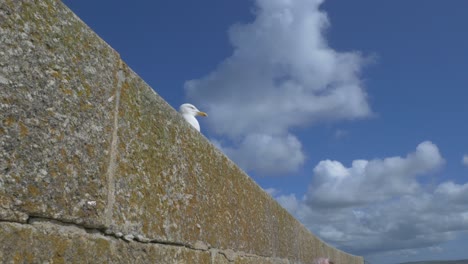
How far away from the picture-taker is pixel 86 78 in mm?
1783

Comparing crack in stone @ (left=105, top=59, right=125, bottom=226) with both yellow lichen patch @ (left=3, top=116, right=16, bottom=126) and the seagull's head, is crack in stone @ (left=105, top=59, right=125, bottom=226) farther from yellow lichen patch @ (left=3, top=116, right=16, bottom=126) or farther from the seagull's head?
the seagull's head

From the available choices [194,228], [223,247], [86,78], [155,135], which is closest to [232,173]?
[223,247]

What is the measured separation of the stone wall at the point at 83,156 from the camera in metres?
1.44

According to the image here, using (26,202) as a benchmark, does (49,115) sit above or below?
above

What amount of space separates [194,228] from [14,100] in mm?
1433

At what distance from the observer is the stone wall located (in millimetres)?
1439

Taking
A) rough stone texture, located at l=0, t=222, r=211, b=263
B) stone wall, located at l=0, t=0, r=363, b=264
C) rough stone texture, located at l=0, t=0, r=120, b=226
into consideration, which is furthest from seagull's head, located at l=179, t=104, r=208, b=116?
rough stone texture, located at l=0, t=0, r=120, b=226

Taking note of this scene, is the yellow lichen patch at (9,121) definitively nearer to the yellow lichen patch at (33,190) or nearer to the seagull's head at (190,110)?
the yellow lichen patch at (33,190)

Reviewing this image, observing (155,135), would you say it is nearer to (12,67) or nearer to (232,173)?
(12,67)

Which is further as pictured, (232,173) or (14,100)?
(232,173)

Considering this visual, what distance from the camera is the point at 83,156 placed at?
170cm

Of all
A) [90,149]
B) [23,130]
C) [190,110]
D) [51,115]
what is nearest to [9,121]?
[23,130]

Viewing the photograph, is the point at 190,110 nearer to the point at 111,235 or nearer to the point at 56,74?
the point at 111,235

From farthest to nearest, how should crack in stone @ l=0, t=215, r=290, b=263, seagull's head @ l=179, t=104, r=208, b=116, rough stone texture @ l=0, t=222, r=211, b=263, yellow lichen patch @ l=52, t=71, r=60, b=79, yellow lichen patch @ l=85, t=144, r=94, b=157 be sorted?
seagull's head @ l=179, t=104, r=208, b=116 → yellow lichen patch @ l=85, t=144, r=94, b=157 → yellow lichen patch @ l=52, t=71, r=60, b=79 → crack in stone @ l=0, t=215, r=290, b=263 → rough stone texture @ l=0, t=222, r=211, b=263
